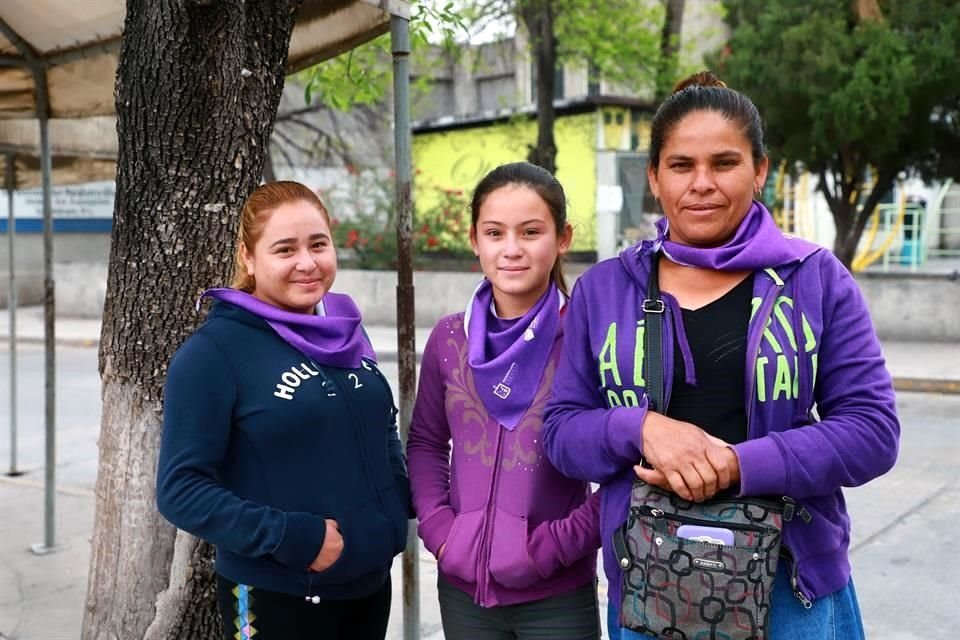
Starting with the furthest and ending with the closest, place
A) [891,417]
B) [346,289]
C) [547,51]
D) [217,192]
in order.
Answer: [346,289] < [547,51] < [217,192] < [891,417]

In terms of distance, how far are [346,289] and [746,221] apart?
15.2 meters

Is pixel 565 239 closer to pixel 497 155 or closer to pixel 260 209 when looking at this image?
pixel 260 209

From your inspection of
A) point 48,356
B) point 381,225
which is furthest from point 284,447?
point 381,225

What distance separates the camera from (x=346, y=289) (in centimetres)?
1683

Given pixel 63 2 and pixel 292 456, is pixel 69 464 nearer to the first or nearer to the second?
pixel 63 2

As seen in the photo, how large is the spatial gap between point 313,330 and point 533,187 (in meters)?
0.62

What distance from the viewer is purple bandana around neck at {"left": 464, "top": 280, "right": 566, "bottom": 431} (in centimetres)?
220

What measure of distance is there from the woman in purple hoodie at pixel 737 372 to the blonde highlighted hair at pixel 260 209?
2.53ft

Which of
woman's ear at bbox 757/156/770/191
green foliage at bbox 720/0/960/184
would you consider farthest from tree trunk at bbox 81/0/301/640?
green foliage at bbox 720/0/960/184

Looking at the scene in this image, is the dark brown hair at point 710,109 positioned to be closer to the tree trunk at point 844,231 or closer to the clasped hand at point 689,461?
the clasped hand at point 689,461

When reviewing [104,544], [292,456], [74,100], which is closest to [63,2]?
[74,100]

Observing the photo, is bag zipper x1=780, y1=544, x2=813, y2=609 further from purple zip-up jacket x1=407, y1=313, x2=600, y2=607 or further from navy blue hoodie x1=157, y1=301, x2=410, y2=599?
navy blue hoodie x1=157, y1=301, x2=410, y2=599

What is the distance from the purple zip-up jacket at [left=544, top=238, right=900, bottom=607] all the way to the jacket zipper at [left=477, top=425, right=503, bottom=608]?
0.34 metres

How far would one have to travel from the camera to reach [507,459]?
86.7 inches
